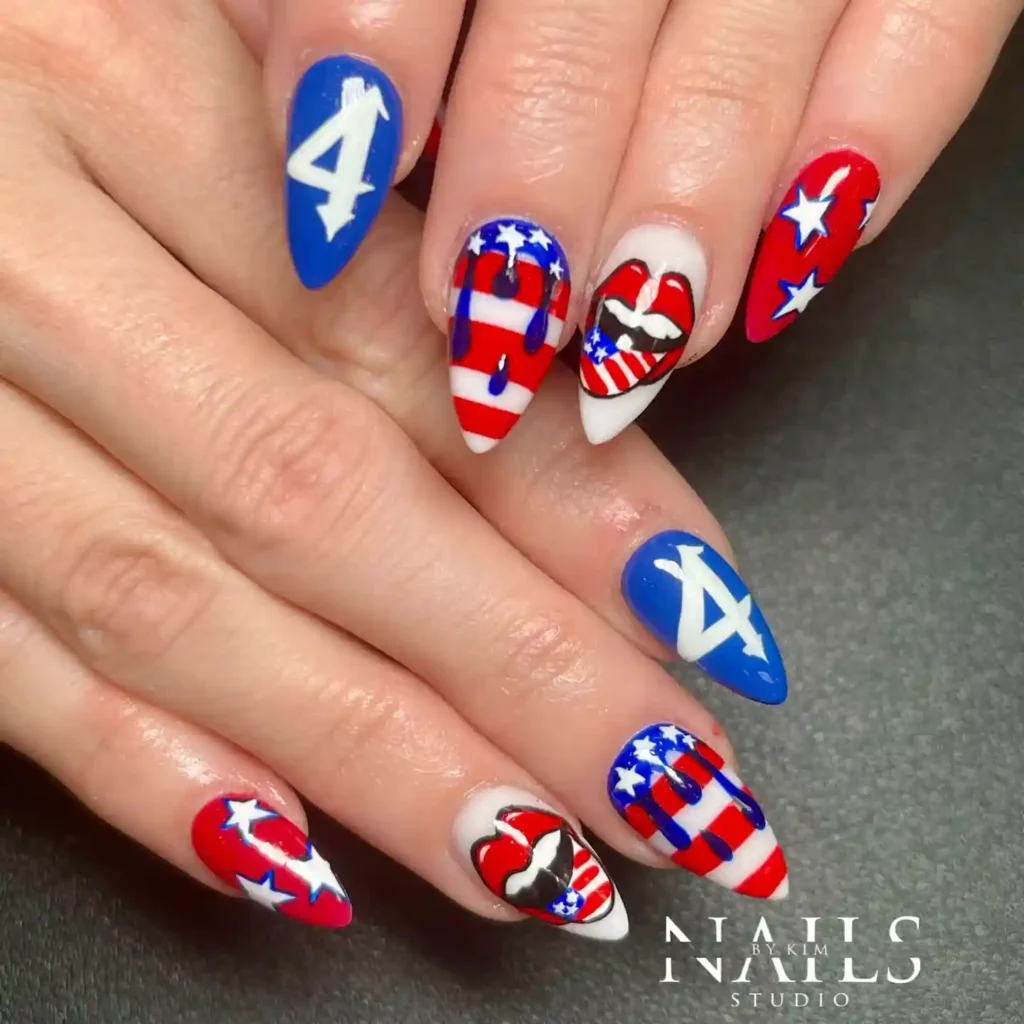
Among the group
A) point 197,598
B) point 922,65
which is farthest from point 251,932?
point 922,65

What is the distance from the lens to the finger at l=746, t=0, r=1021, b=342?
2.06 ft

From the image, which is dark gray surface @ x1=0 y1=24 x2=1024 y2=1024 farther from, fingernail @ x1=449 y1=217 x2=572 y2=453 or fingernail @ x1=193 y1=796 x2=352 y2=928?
fingernail @ x1=449 y1=217 x2=572 y2=453

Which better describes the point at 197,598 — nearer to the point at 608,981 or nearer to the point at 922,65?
the point at 608,981

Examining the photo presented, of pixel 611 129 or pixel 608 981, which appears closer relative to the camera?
pixel 611 129

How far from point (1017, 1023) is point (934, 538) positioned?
0.30 metres

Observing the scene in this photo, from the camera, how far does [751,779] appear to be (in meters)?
0.73

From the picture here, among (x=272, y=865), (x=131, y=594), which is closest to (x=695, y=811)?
(x=272, y=865)

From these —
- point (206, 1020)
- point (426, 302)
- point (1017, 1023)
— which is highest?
point (426, 302)

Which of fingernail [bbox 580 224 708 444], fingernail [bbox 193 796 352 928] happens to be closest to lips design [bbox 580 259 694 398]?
fingernail [bbox 580 224 708 444]

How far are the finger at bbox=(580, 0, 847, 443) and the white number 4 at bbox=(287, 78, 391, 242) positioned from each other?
0.13m

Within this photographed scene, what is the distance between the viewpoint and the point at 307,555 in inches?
26.4

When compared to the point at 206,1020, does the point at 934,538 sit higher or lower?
higher

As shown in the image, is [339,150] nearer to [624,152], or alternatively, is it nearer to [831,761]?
[624,152]

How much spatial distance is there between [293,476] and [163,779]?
20 centimetres
